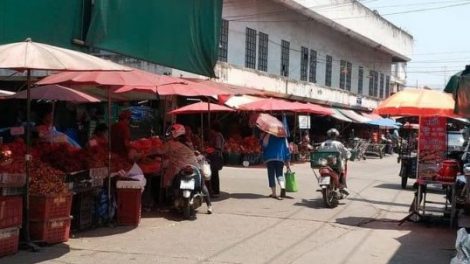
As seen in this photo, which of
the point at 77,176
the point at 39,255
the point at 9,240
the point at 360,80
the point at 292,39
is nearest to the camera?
the point at 9,240

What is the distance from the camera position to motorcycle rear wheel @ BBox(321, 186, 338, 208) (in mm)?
12152

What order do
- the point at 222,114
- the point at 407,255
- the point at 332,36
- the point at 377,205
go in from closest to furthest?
the point at 407,255
the point at 377,205
the point at 222,114
the point at 332,36

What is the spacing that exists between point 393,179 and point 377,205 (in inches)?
286

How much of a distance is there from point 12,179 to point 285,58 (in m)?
24.4

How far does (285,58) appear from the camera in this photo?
3073 centimetres

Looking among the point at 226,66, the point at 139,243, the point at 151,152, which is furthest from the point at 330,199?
the point at 226,66

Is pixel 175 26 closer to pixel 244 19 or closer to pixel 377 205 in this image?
pixel 377 205

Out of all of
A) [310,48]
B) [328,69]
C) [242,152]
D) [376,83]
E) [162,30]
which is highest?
[310,48]

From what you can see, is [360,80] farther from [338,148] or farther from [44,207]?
[44,207]

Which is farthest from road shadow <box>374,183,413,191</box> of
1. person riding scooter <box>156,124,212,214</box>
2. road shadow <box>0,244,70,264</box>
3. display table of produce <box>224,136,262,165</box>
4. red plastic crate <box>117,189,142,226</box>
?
road shadow <box>0,244,70,264</box>

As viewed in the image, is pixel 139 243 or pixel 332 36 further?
pixel 332 36

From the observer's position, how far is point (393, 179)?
20.2 m

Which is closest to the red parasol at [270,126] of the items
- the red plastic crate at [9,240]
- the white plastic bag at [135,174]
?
the white plastic bag at [135,174]

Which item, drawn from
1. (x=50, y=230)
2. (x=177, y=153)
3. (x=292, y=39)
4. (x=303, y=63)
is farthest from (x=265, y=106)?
(x=303, y=63)
